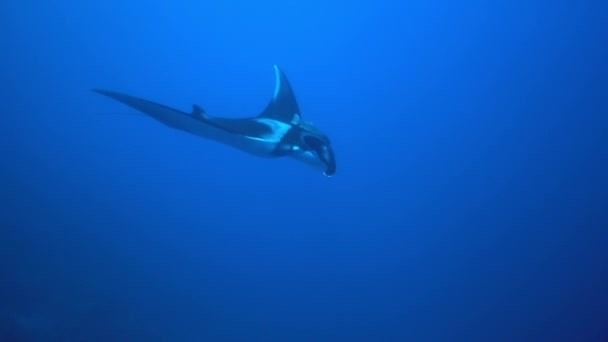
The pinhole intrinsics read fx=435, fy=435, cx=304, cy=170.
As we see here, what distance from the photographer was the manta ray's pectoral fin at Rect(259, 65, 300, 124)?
4.85 meters

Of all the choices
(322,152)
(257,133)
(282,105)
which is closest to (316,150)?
(322,152)

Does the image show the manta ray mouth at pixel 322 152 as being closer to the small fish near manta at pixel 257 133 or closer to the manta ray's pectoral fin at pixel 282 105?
the small fish near manta at pixel 257 133

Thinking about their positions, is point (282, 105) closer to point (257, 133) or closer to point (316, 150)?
point (316, 150)

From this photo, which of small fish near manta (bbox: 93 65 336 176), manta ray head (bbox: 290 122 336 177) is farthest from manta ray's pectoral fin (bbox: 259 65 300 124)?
manta ray head (bbox: 290 122 336 177)

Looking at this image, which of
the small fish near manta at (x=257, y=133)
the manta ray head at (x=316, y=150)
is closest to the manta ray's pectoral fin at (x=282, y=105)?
the small fish near manta at (x=257, y=133)

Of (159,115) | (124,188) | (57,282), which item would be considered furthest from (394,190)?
(159,115)

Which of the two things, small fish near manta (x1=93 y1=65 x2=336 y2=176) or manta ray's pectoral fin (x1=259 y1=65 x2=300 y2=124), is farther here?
manta ray's pectoral fin (x1=259 y1=65 x2=300 y2=124)

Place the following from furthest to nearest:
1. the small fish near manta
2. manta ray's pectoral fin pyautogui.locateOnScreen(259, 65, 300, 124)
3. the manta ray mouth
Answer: manta ray's pectoral fin pyautogui.locateOnScreen(259, 65, 300, 124), the manta ray mouth, the small fish near manta

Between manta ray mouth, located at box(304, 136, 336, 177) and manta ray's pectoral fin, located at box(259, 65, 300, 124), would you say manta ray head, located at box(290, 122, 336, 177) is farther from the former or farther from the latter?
manta ray's pectoral fin, located at box(259, 65, 300, 124)

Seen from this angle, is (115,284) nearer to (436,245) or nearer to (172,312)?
(172,312)

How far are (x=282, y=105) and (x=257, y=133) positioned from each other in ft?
5.66

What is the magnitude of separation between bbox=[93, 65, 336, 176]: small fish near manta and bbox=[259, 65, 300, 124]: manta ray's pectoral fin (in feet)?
1.10

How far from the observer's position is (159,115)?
9.89 feet

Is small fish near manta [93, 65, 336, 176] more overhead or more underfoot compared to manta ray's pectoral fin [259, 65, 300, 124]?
more underfoot
